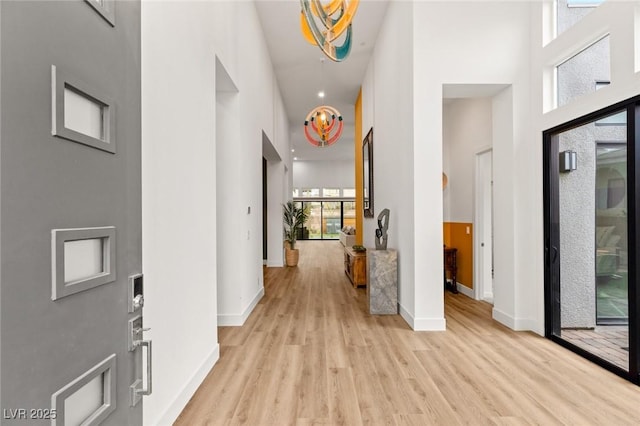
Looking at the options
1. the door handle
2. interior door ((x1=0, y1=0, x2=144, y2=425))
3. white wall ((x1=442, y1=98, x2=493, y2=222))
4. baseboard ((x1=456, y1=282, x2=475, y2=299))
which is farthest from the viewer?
baseboard ((x1=456, y1=282, x2=475, y2=299))

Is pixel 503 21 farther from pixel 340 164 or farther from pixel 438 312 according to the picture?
pixel 340 164

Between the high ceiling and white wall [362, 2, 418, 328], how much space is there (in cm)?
32

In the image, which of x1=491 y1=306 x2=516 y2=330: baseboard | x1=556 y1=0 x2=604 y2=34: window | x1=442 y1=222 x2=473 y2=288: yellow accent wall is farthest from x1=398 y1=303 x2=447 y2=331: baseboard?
x1=556 y1=0 x2=604 y2=34: window

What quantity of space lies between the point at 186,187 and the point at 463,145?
4918 mm

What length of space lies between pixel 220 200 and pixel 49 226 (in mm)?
3131

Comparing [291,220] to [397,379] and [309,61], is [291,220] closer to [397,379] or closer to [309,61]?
[309,61]

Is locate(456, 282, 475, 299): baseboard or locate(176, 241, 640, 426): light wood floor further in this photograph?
Answer: locate(456, 282, 475, 299): baseboard

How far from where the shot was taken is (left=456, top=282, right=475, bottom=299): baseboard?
5348mm

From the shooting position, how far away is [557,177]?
11.6 ft

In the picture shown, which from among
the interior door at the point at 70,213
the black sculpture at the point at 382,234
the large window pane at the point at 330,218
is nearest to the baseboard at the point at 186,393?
the interior door at the point at 70,213

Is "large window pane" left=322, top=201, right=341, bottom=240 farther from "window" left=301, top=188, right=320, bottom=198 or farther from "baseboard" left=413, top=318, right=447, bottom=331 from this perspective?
"baseboard" left=413, top=318, right=447, bottom=331

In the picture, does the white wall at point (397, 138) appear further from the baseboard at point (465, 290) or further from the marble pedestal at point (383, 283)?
the baseboard at point (465, 290)

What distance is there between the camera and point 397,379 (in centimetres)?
261

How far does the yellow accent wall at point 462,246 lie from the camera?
5396 millimetres
